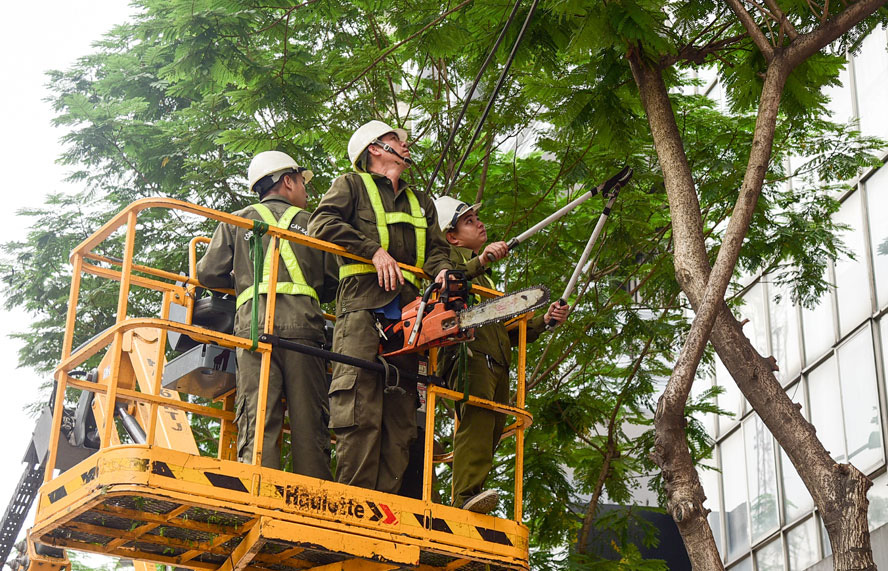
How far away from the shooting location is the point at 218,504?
5848 mm

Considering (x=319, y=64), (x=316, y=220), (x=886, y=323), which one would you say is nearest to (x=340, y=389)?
(x=316, y=220)

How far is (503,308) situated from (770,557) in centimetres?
1315

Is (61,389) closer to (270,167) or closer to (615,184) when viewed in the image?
(270,167)

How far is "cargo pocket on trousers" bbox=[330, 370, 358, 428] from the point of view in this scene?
6559 millimetres

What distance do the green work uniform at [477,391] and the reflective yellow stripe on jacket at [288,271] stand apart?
1097 mm

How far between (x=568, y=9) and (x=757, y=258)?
5.15 metres

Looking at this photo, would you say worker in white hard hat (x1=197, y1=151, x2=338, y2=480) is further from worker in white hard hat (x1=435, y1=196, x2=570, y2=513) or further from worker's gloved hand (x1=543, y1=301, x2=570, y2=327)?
worker's gloved hand (x1=543, y1=301, x2=570, y2=327)

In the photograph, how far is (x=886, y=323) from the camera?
1478 centimetres

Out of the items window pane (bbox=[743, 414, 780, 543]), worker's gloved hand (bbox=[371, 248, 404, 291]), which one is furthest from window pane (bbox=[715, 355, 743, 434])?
worker's gloved hand (bbox=[371, 248, 404, 291])

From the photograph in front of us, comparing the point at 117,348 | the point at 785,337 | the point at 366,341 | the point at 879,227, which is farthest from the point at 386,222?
the point at 785,337

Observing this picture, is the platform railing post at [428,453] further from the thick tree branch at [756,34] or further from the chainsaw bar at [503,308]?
the thick tree branch at [756,34]

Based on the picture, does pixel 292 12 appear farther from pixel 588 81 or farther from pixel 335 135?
pixel 588 81

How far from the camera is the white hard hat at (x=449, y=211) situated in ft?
27.0

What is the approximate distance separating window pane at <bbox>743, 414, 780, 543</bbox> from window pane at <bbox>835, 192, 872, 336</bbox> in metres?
3.21
